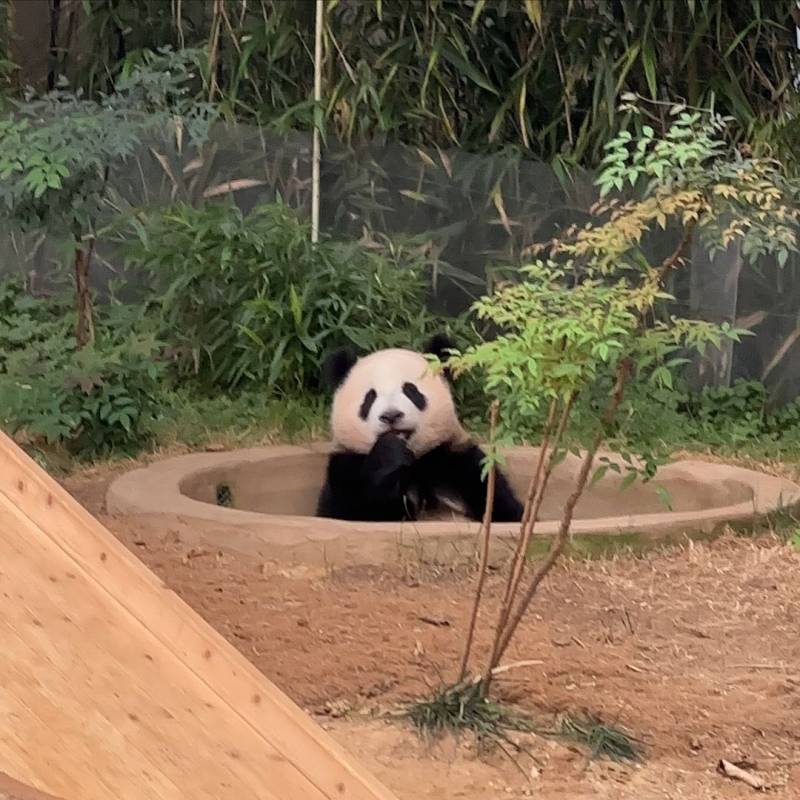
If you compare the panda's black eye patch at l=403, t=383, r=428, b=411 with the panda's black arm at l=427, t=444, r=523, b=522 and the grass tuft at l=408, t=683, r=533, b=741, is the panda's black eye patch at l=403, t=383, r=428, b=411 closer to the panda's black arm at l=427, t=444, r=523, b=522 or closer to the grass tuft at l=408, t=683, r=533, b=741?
the panda's black arm at l=427, t=444, r=523, b=522

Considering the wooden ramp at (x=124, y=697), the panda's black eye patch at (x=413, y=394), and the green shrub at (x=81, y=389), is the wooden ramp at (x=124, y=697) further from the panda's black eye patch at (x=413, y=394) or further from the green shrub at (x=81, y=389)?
the green shrub at (x=81, y=389)

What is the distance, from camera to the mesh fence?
13.5 ft

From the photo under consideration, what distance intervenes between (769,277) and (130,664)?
309 cm

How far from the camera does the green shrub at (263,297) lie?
155 inches

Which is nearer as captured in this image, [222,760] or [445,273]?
[222,760]

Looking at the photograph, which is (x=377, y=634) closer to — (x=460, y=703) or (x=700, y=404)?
(x=460, y=703)

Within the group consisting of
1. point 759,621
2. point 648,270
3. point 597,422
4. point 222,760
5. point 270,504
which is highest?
point 648,270

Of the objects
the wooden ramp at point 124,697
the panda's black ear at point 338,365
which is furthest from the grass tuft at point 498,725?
the panda's black ear at point 338,365

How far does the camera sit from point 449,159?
172 inches

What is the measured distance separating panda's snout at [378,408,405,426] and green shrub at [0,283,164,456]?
0.75 metres

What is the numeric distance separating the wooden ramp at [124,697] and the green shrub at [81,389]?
1.84 metres

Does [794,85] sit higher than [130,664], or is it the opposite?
[794,85]

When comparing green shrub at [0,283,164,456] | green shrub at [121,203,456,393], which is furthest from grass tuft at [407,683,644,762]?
green shrub at [121,203,456,393]

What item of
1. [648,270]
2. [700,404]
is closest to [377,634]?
[648,270]
